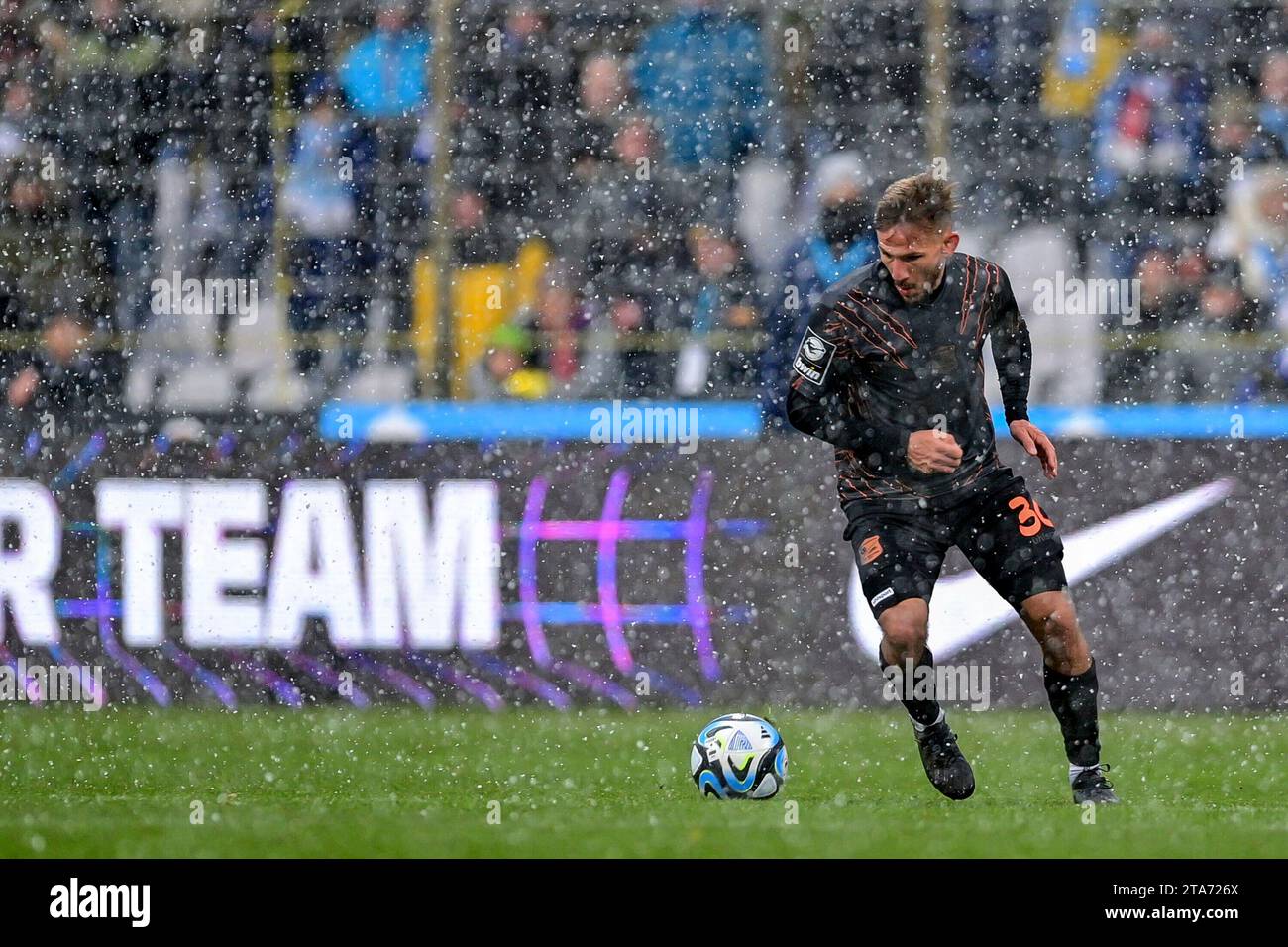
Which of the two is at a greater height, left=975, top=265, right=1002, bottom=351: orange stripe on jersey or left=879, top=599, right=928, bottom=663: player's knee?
left=975, top=265, right=1002, bottom=351: orange stripe on jersey

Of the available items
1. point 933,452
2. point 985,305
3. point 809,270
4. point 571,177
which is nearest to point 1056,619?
point 933,452

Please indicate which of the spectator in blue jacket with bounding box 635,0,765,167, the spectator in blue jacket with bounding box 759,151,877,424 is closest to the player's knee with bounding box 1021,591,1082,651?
the spectator in blue jacket with bounding box 759,151,877,424

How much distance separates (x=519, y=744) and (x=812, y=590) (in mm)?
1602

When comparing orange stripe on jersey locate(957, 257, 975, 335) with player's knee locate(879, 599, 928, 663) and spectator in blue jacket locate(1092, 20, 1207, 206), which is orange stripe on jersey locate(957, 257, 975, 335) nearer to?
player's knee locate(879, 599, 928, 663)

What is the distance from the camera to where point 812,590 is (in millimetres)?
9008

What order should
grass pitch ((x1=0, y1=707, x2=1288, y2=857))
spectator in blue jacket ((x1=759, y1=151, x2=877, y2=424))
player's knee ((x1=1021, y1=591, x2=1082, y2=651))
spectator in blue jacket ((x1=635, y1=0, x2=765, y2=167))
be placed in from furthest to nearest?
spectator in blue jacket ((x1=635, y1=0, x2=765, y2=167)), spectator in blue jacket ((x1=759, y1=151, x2=877, y2=424)), player's knee ((x1=1021, y1=591, x2=1082, y2=651)), grass pitch ((x1=0, y1=707, x2=1288, y2=857))

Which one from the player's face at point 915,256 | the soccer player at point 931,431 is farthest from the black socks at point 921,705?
the player's face at point 915,256

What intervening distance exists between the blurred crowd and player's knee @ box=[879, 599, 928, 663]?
131 inches

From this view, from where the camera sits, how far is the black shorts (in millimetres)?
6664

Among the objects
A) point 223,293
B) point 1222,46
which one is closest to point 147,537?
point 223,293

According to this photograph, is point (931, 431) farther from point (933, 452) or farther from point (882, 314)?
point (882, 314)

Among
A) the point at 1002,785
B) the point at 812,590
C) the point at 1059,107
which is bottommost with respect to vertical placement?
the point at 1002,785

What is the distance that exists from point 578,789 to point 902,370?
71.2 inches

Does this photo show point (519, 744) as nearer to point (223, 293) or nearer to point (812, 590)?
point (812, 590)
